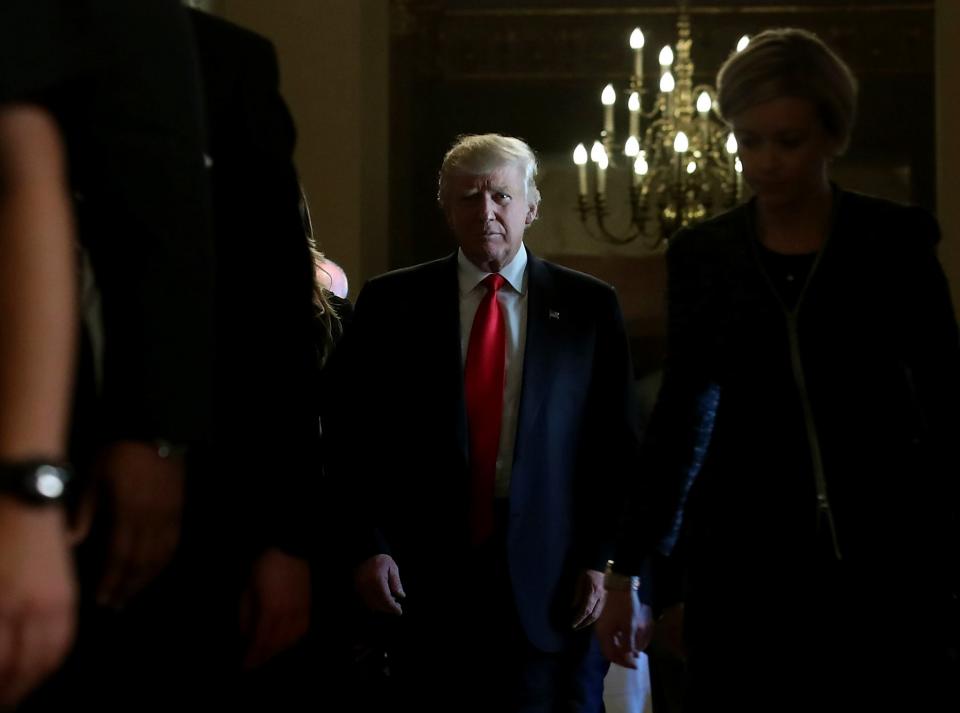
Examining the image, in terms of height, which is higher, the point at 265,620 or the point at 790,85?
the point at 790,85

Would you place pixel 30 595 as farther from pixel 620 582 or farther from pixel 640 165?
pixel 640 165

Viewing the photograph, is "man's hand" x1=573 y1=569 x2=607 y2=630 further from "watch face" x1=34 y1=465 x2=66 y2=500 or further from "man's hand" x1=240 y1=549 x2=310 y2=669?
"watch face" x1=34 y1=465 x2=66 y2=500

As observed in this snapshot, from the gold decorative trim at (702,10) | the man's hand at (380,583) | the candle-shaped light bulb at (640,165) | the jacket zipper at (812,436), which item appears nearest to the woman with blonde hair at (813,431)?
the jacket zipper at (812,436)

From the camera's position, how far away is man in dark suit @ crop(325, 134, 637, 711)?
135 inches

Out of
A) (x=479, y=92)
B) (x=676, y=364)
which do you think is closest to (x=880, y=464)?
(x=676, y=364)

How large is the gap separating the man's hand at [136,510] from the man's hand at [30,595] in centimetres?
15

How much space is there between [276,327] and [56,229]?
449 mm

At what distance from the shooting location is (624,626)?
238 cm

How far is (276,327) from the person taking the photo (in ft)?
5.44

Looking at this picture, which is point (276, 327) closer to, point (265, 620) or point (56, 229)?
point (265, 620)

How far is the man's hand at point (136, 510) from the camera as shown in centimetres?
132

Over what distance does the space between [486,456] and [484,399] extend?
→ 14 centimetres

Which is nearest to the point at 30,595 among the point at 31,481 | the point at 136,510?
the point at 31,481

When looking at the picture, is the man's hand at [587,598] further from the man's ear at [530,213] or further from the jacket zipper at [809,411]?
the jacket zipper at [809,411]
